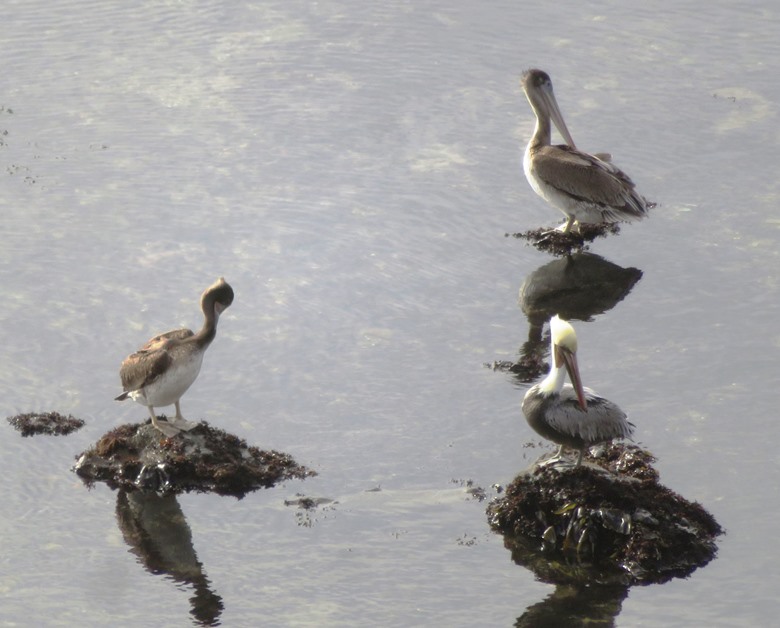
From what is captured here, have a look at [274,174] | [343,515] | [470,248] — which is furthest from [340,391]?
[274,174]

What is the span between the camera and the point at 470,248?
1249 cm

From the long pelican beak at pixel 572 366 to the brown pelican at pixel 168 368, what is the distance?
7.76 feet

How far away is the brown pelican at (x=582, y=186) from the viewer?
12.4 meters

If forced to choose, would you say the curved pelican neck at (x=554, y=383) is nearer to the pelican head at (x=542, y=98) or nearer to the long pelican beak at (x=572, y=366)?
the long pelican beak at (x=572, y=366)

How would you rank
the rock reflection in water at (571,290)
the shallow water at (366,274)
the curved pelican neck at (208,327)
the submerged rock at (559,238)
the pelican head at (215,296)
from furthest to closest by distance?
the submerged rock at (559,238) → the rock reflection in water at (571,290) → the pelican head at (215,296) → the curved pelican neck at (208,327) → the shallow water at (366,274)

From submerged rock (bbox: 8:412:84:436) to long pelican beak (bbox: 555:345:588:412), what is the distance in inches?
136

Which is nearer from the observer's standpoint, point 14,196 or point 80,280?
point 80,280

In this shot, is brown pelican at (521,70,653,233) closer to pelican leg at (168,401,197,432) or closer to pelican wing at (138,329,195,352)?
pelican wing at (138,329,195,352)

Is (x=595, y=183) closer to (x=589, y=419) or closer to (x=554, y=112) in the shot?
(x=554, y=112)

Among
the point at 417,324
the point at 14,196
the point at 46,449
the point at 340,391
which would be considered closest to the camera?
the point at 46,449

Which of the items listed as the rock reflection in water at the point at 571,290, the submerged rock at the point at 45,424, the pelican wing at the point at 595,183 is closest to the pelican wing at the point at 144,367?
the submerged rock at the point at 45,424

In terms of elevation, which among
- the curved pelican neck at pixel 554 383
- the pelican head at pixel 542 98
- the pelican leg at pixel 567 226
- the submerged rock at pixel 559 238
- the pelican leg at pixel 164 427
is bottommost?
the pelican leg at pixel 164 427

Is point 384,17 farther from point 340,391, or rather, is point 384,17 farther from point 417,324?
point 340,391

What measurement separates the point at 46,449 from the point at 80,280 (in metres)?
2.64
